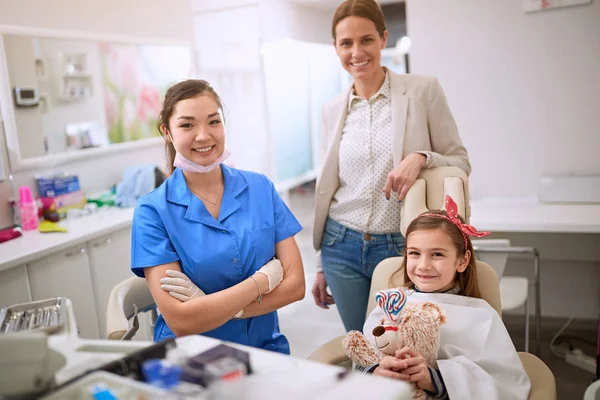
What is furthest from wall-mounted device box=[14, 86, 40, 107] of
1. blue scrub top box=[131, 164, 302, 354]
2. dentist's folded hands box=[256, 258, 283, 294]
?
dentist's folded hands box=[256, 258, 283, 294]

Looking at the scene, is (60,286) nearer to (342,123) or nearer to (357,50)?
(342,123)

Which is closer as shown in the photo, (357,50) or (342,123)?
(357,50)

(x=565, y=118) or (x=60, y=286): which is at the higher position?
(x=565, y=118)

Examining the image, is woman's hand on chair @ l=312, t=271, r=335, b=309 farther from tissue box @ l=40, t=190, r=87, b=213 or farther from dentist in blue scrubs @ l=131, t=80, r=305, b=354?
tissue box @ l=40, t=190, r=87, b=213

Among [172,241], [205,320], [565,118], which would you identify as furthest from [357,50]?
[565,118]

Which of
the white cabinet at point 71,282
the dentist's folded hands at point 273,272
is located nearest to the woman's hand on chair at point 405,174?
the dentist's folded hands at point 273,272

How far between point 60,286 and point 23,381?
69.0 inches

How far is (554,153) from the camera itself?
315cm

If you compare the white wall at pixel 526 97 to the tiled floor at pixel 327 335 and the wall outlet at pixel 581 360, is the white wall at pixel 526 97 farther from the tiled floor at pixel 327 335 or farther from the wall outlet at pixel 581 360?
the wall outlet at pixel 581 360

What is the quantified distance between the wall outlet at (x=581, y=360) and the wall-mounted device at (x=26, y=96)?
3046 mm

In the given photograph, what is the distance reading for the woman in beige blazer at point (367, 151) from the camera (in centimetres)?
178

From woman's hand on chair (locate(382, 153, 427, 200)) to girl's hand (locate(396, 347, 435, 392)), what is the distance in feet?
1.93

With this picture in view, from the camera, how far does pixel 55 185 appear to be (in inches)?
115

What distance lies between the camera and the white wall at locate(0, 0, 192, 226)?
2.81 metres
